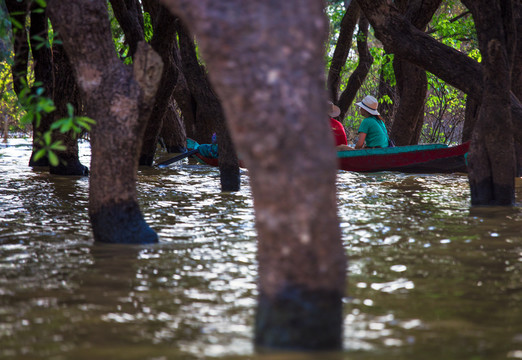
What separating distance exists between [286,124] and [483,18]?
609cm

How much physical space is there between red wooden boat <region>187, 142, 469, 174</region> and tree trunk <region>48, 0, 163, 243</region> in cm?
817

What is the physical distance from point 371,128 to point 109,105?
903 cm

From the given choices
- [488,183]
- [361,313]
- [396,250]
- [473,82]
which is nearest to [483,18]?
[473,82]

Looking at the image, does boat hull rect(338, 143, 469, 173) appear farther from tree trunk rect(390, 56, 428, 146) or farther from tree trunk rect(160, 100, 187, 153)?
tree trunk rect(160, 100, 187, 153)

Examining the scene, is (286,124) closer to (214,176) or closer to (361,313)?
(361,313)

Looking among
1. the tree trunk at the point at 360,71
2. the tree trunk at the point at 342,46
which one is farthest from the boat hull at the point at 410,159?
the tree trunk at the point at 360,71

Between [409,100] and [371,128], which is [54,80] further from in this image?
[409,100]

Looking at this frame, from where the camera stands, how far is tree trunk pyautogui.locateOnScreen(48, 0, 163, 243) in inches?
223

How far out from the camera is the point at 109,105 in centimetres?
566

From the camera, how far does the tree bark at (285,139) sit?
2994 millimetres

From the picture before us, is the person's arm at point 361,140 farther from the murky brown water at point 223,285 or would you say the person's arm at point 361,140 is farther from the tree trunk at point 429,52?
the murky brown water at point 223,285

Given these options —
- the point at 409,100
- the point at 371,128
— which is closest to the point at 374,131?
the point at 371,128

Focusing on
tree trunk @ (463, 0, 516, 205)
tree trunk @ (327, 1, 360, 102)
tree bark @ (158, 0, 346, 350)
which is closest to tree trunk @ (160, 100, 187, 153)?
tree trunk @ (327, 1, 360, 102)

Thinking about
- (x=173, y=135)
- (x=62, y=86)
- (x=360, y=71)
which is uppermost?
(x=360, y=71)
